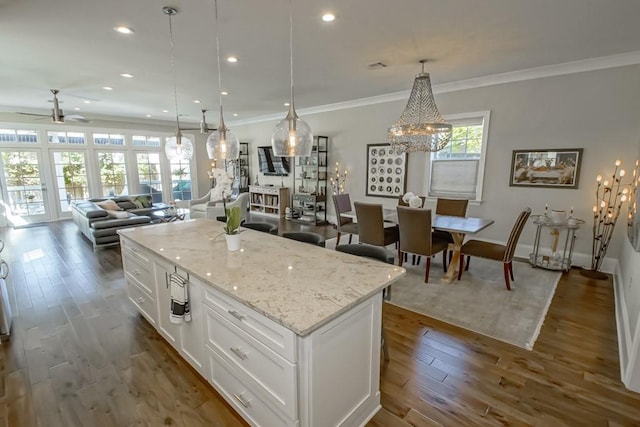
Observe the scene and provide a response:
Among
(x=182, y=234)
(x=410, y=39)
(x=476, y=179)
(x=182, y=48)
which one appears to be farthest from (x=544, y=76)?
(x=182, y=234)

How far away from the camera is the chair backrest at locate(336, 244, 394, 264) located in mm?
2281

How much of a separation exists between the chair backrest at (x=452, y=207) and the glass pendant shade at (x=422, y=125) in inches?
41.2

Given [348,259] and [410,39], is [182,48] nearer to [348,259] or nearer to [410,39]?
[410,39]

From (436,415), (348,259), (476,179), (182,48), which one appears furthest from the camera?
(476,179)

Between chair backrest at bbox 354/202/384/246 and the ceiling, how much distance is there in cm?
191

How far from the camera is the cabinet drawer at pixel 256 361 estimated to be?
137cm

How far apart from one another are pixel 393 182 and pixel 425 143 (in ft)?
6.67

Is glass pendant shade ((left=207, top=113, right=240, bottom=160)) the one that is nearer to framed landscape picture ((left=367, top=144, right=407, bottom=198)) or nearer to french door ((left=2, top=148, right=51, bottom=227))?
framed landscape picture ((left=367, top=144, right=407, bottom=198))

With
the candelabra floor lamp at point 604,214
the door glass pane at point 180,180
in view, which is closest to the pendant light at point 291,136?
the candelabra floor lamp at point 604,214

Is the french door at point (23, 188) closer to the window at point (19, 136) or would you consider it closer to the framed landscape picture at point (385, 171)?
the window at point (19, 136)

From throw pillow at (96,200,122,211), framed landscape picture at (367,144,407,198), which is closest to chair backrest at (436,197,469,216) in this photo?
framed landscape picture at (367,144,407,198)

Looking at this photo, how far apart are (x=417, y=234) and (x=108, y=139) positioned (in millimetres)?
8871

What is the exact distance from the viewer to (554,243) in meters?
4.25

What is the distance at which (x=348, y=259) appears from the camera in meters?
2.10
